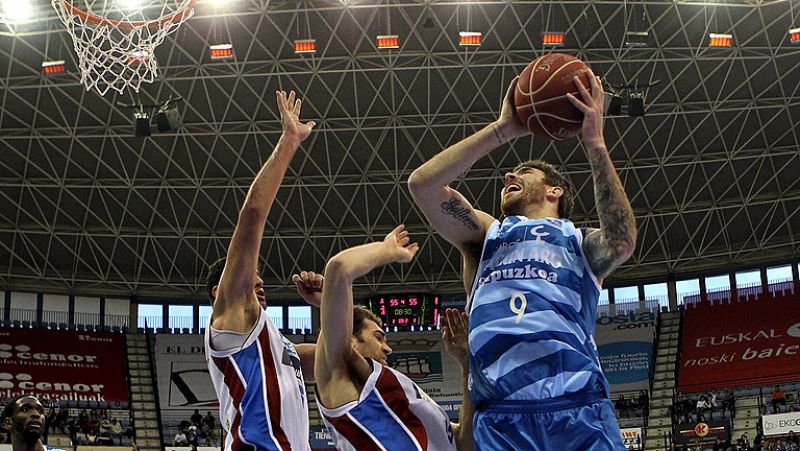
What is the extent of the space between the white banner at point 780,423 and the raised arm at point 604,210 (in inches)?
968

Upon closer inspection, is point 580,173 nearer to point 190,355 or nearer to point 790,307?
point 790,307

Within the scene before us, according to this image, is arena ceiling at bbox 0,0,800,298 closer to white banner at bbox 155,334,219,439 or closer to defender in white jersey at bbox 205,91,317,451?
white banner at bbox 155,334,219,439

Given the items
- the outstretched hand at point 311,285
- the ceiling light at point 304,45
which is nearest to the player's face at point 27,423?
the outstretched hand at point 311,285

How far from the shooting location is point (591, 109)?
14.1ft

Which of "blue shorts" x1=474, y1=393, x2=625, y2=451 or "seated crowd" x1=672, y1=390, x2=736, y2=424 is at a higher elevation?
"seated crowd" x1=672, y1=390, x2=736, y2=424

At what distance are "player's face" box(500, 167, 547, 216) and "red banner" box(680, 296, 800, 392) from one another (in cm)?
2733

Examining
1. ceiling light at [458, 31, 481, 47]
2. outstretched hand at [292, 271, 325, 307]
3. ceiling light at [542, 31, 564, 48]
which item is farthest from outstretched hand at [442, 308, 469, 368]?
ceiling light at [542, 31, 564, 48]

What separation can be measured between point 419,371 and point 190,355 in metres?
7.44

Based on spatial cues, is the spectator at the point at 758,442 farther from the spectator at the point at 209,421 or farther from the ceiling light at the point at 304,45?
the spectator at the point at 209,421

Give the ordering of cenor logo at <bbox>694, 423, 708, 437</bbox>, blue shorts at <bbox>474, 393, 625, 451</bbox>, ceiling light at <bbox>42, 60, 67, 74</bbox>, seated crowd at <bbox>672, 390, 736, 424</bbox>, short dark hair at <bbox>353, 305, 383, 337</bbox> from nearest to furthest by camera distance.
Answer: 1. blue shorts at <bbox>474, 393, 625, 451</bbox>
2. short dark hair at <bbox>353, 305, 383, 337</bbox>
3. ceiling light at <bbox>42, 60, 67, 74</bbox>
4. cenor logo at <bbox>694, 423, 708, 437</bbox>
5. seated crowd at <bbox>672, 390, 736, 424</bbox>

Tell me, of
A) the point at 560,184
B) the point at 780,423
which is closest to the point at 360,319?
the point at 560,184

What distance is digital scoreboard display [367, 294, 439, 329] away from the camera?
31.9 m

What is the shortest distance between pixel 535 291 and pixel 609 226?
41 centimetres

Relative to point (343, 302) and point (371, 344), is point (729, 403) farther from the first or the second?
point (343, 302)
